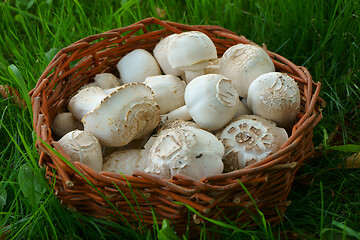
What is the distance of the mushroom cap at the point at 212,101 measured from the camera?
1770mm

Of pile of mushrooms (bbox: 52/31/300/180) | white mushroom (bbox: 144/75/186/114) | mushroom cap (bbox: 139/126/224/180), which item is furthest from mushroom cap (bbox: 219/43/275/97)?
mushroom cap (bbox: 139/126/224/180)

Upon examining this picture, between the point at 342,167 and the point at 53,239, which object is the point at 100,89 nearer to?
the point at 53,239

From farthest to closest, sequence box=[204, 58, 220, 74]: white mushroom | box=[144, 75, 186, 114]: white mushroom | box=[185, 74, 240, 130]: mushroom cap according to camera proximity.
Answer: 1. box=[204, 58, 220, 74]: white mushroom
2. box=[144, 75, 186, 114]: white mushroom
3. box=[185, 74, 240, 130]: mushroom cap

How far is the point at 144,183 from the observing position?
4.68 feet

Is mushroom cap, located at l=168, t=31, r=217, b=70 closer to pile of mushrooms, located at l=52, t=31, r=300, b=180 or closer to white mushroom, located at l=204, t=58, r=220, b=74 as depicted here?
pile of mushrooms, located at l=52, t=31, r=300, b=180

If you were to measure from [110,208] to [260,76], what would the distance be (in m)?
0.86

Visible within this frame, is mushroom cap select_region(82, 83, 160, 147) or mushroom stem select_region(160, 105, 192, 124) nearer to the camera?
mushroom cap select_region(82, 83, 160, 147)

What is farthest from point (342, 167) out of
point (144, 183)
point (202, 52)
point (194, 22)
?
point (194, 22)

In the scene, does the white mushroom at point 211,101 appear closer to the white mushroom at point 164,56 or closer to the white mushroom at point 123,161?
the white mushroom at point 123,161

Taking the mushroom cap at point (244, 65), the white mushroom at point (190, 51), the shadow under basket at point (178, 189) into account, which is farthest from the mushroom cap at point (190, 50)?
the shadow under basket at point (178, 189)

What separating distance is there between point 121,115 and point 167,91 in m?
0.35

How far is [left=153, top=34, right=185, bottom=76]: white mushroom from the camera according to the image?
2230 millimetres

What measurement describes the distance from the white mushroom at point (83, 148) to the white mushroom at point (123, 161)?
Result: 0.05 m

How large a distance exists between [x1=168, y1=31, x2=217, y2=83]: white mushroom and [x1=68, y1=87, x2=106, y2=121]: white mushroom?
379 mm
